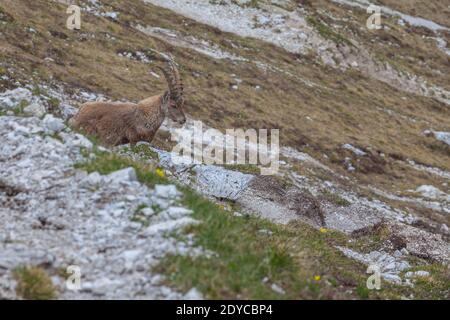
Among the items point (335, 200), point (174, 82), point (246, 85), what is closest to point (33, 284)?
point (174, 82)

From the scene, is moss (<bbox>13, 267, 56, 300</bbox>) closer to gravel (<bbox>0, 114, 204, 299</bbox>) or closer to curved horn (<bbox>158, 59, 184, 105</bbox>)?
gravel (<bbox>0, 114, 204, 299</bbox>)

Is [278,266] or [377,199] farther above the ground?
[278,266]

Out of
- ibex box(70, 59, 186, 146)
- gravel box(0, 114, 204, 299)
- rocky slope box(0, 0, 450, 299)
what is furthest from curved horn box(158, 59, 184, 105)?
gravel box(0, 114, 204, 299)

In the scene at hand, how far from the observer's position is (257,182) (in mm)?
21578

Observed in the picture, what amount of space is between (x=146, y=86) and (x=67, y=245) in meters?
27.8

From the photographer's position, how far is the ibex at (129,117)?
52.1 feet

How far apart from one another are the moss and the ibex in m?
7.36

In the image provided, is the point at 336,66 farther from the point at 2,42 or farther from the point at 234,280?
the point at 234,280

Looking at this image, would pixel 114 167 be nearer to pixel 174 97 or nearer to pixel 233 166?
pixel 174 97

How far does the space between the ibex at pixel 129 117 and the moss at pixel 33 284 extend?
7.36m

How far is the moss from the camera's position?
25.8 feet

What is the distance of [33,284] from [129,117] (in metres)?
9.18

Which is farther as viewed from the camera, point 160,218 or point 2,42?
point 2,42

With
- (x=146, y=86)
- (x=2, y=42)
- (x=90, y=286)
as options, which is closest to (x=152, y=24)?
(x=146, y=86)
